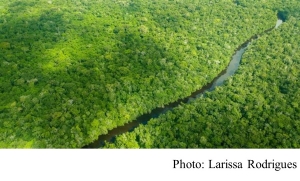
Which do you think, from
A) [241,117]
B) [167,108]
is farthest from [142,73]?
[241,117]

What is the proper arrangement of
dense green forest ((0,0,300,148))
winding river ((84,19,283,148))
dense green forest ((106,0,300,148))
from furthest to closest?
1. winding river ((84,19,283,148))
2. dense green forest ((0,0,300,148))
3. dense green forest ((106,0,300,148))

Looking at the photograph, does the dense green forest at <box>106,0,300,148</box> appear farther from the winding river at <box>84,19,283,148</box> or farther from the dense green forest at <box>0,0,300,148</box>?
the winding river at <box>84,19,283,148</box>

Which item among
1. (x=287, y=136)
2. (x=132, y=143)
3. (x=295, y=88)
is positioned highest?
(x=295, y=88)

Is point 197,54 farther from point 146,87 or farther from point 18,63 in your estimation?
point 18,63

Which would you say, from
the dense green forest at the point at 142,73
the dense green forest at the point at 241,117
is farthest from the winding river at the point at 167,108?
the dense green forest at the point at 241,117

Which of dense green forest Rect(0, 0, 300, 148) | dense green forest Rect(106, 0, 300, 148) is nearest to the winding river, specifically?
dense green forest Rect(0, 0, 300, 148)

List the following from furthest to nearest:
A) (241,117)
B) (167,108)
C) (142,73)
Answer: (142,73)
(167,108)
(241,117)

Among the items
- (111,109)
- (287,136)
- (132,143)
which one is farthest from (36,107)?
(287,136)

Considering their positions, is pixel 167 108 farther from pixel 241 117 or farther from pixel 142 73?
pixel 241 117
